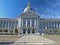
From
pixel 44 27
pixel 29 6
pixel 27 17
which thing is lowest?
pixel 44 27

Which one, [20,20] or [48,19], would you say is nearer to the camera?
[20,20]

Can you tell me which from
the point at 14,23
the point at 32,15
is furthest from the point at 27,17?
Result: the point at 14,23

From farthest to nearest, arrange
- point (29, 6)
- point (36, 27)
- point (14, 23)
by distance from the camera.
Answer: point (29, 6), point (14, 23), point (36, 27)

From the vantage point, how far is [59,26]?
9188 centimetres

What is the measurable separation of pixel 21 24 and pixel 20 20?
8.20 ft

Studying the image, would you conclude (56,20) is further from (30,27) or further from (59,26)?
(30,27)

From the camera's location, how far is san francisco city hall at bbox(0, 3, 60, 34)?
8331 centimetres

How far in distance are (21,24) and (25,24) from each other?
2.54 metres

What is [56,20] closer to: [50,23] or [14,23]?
[50,23]

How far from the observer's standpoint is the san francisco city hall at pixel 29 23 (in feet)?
273

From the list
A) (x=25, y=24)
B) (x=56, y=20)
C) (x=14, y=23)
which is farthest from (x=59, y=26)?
(x=14, y=23)

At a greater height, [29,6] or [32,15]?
[29,6]

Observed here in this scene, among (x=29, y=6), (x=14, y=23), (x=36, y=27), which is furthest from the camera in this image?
(x=29, y=6)

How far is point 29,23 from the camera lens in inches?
3386
